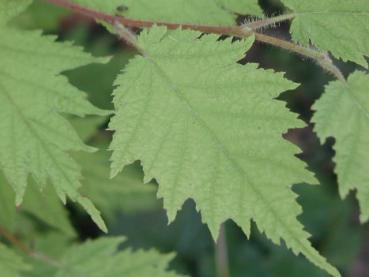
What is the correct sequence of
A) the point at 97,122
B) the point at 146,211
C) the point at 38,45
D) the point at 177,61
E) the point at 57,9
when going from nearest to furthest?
the point at 177,61 → the point at 38,45 → the point at 97,122 → the point at 57,9 → the point at 146,211

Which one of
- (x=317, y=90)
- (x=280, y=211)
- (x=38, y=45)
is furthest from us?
(x=317, y=90)

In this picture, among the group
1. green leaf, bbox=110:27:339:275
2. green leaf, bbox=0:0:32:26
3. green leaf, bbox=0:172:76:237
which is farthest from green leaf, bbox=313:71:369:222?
green leaf, bbox=0:172:76:237

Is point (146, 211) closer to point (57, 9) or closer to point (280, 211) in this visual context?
point (57, 9)

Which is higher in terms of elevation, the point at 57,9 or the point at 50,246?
the point at 57,9

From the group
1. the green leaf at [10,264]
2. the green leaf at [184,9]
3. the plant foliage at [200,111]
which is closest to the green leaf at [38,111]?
the plant foliage at [200,111]

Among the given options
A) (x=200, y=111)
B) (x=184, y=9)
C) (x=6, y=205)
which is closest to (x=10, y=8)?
(x=184, y=9)

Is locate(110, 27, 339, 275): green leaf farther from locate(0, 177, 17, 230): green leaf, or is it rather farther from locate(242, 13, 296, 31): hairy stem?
locate(0, 177, 17, 230): green leaf

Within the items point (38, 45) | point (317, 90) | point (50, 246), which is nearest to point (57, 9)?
point (50, 246)
